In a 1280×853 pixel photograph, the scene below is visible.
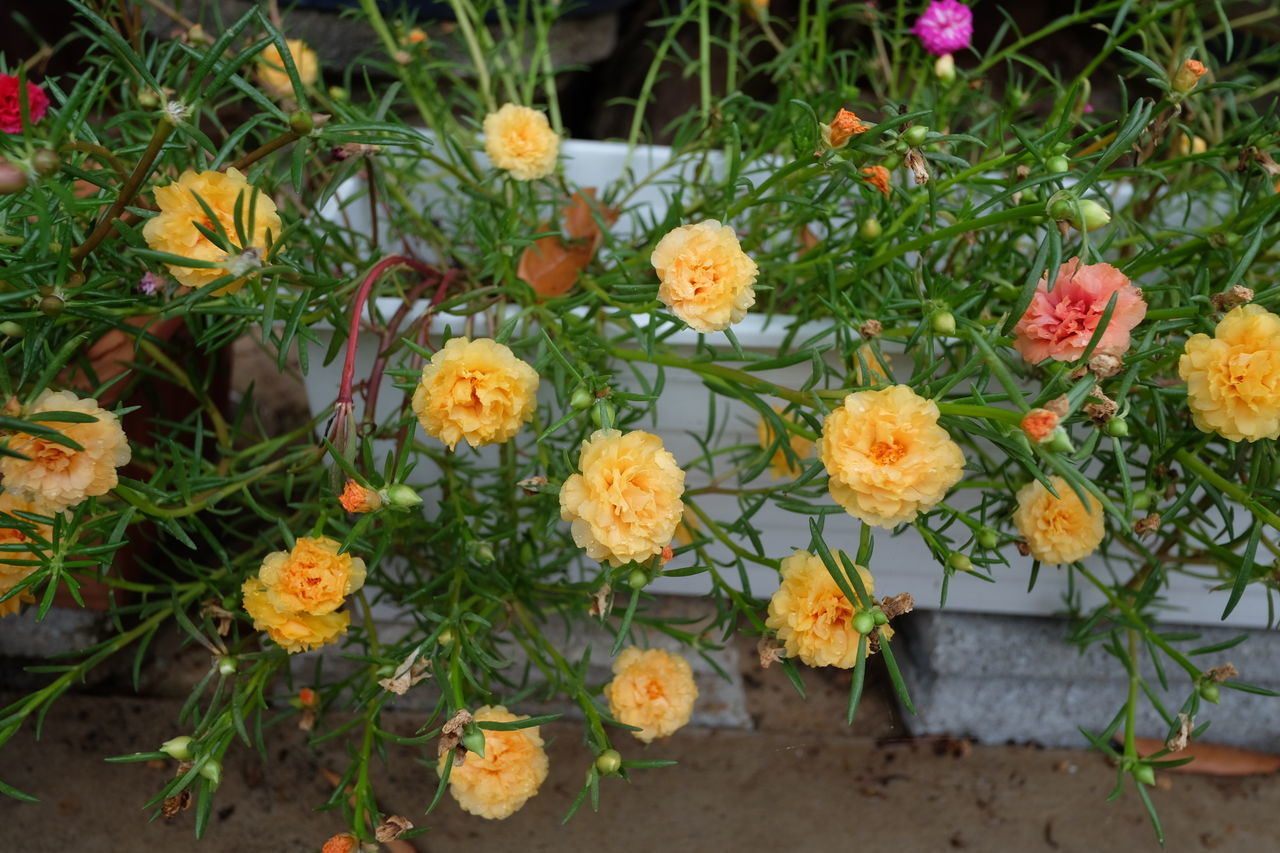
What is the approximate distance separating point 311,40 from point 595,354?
1008mm

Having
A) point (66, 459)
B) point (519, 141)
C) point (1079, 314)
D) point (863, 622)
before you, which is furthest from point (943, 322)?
point (66, 459)

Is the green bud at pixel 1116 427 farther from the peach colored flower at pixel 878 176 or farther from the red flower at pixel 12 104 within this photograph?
the red flower at pixel 12 104

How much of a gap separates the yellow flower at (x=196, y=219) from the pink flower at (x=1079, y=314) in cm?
49

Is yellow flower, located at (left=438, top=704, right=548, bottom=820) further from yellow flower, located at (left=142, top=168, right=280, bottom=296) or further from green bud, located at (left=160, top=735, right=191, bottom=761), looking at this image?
yellow flower, located at (left=142, top=168, right=280, bottom=296)

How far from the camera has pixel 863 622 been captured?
0.57m

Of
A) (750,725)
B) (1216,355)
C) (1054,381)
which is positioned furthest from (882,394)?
(750,725)

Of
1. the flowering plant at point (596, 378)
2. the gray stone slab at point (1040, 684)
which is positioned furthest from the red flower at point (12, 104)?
the gray stone slab at point (1040, 684)

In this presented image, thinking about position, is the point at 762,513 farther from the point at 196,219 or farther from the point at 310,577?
the point at 196,219

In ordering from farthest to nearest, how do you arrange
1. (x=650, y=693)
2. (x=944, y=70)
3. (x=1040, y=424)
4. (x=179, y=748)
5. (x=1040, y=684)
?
(x=1040, y=684), (x=944, y=70), (x=650, y=693), (x=179, y=748), (x=1040, y=424)

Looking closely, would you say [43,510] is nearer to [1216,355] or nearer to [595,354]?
[595,354]

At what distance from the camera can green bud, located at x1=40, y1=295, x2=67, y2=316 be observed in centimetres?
55

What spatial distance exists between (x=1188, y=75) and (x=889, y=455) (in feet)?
1.29

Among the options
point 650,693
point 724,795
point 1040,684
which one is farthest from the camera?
point 1040,684

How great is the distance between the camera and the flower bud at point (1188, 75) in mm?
656
